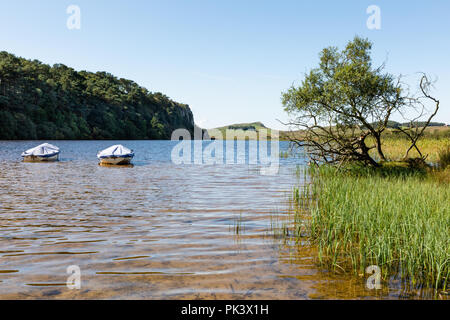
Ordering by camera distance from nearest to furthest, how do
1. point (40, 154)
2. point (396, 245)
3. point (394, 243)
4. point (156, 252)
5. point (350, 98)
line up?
point (396, 245) < point (394, 243) < point (156, 252) < point (350, 98) < point (40, 154)

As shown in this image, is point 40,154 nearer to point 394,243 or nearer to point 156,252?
point 156,252

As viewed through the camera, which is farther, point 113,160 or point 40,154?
point 40,154

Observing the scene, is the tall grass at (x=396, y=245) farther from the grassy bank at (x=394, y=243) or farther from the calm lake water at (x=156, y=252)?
the calm lake water at (x=156, y=252)

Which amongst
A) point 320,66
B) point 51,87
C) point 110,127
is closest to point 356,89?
point 320,66

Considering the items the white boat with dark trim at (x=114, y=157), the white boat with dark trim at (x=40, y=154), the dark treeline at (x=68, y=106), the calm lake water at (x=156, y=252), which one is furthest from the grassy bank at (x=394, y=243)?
the dark treeline at (x=68, y=106)

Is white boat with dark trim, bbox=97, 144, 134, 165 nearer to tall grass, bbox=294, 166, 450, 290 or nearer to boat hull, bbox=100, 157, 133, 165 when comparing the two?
boat hull, bbox=100, 157, 133, 165

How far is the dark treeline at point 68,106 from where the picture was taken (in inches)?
3487

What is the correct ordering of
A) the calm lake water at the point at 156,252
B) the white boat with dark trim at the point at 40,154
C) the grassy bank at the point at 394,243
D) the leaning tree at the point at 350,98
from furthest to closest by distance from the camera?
the white boat with dark trim at the point at 40,154, the leaning tree at the point at 350,98, the grassy bank at the point at 394,243, the calm lake water at the point at 156,252

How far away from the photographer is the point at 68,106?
11512 centimetres

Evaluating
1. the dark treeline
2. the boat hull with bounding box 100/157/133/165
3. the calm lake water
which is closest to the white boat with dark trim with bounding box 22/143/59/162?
the boat hull with bounding box 100/157/133/165

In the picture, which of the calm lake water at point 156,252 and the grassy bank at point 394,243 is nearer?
the calm lake water at point 156,252

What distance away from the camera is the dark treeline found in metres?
88.6

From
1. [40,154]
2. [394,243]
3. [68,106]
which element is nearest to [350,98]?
[394,243]

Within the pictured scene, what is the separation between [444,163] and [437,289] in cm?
1622
